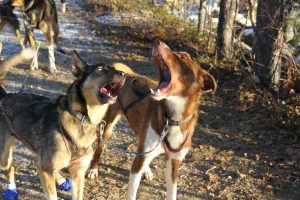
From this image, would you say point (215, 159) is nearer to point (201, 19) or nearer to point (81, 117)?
point (81, 117)

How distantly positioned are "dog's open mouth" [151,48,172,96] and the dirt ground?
5.45ft

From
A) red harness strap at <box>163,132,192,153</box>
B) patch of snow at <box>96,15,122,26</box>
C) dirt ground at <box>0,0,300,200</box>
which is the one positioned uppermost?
patch of snow at <box>96,15,122,26</box>

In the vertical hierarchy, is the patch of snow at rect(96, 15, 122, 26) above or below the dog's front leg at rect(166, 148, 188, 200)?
above

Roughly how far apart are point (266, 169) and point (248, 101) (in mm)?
2018

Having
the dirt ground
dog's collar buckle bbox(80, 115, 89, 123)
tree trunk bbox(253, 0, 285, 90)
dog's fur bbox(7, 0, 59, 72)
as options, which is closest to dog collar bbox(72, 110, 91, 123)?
dog's collar buckle bbox(80, 115, 89, 123)

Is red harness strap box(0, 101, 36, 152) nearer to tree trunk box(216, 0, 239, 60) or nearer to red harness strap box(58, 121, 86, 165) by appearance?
red harness strap box(58, 121, 86, 165)

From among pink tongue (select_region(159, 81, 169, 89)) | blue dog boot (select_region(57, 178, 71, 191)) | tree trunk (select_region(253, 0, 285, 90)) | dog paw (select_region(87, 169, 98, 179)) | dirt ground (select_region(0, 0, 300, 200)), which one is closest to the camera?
pink tongue (select_region(159, 81, 169, 89))

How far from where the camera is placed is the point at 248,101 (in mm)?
→ 7465

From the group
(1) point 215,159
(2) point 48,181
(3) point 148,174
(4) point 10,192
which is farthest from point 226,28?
(2) point 48,181

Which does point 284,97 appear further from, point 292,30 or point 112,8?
point 112,8

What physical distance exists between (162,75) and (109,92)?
0.59 meters

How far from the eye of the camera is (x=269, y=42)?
752 centimetres

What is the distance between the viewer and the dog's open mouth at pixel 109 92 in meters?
3.70

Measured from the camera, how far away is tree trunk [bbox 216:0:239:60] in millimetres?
9055
